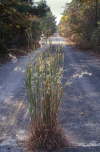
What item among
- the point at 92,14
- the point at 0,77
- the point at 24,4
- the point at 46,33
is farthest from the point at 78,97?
the point at 92,14

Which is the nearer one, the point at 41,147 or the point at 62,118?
the point at 41,147

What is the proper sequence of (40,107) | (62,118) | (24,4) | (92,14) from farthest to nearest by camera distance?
(92,14)
(24,4)
(62,118)
(40,107)

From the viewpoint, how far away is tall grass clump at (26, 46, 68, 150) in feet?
12.9

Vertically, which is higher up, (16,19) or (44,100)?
(16,19)

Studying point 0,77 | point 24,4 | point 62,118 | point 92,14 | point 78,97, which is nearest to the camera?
point 62,118

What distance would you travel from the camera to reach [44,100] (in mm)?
3934

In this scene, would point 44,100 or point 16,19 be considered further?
point 16,19

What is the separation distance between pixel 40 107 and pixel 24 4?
1832 cm

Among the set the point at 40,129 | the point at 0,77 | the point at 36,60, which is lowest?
the point at 0,77

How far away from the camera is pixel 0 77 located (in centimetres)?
1148

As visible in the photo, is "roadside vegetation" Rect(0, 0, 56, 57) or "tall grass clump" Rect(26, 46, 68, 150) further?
"roadside vegetation" Rect(0, 0, 56, 57)

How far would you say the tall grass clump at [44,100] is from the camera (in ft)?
12.9

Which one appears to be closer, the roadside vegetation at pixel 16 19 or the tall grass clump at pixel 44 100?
the tall grass clump at pixel 44 100

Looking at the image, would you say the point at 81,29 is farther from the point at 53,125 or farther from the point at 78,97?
the point at 53,125
